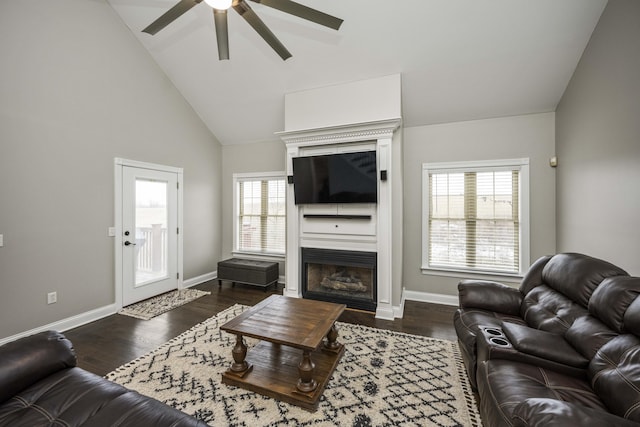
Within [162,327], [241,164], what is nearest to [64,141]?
[162,327]

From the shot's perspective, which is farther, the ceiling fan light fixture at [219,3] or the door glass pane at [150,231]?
the door glass pane at [150,231]

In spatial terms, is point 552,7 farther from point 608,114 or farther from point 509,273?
point 509,273

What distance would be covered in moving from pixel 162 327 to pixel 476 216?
449 cm

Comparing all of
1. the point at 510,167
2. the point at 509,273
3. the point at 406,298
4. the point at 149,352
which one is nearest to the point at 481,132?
the point at 510,167

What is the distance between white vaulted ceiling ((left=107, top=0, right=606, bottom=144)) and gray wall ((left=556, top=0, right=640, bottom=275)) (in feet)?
1.18

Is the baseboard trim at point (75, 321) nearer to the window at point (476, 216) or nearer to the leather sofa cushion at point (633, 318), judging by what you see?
the window at point (476, 216)

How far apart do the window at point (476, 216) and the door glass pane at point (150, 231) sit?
421 centimetres

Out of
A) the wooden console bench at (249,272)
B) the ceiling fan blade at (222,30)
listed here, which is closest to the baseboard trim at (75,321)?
the wooden console bench at (249,272)

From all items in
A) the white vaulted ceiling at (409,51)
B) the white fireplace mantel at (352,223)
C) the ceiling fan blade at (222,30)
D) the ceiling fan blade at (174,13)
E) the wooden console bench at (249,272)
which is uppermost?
the white vaulted ceiling at (409,51)

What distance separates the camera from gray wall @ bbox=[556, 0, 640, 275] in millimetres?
2234

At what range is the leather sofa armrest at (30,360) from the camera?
131cm

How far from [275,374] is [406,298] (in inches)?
106

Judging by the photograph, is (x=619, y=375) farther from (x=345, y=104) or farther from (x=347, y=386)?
(x=345, y=104)

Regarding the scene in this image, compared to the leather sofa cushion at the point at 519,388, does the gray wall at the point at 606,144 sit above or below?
above
